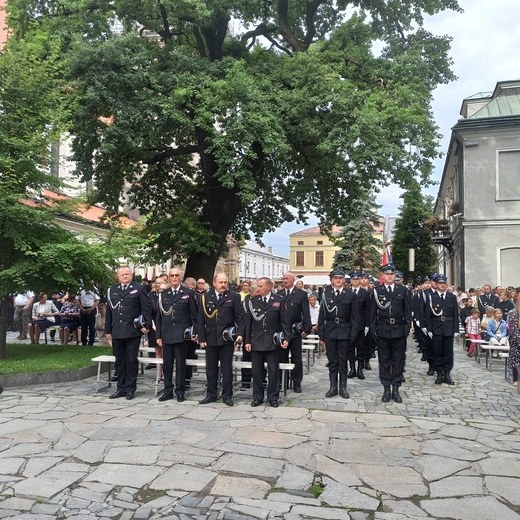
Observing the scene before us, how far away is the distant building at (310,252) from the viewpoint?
310 ft

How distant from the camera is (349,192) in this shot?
2133cm

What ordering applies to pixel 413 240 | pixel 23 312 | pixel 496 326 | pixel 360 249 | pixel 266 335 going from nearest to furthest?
1. pixel 266 335
2. pixel 496 326
3. pixel 23 312
4. pixel 413 240
5. pixel 360 249

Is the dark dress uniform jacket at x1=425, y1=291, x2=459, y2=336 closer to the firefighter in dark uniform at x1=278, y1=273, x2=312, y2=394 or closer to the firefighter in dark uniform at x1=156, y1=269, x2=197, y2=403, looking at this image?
the firefighter in dark uniform at x1=278, y1=273, x2=312, y2=394

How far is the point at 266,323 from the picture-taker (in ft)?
27.8

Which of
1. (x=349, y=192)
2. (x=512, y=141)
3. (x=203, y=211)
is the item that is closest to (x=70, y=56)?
(x=203, y=211)

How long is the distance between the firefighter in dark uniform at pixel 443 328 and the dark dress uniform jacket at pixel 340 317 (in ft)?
8.10

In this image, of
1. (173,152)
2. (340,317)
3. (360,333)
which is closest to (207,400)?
(340,317)

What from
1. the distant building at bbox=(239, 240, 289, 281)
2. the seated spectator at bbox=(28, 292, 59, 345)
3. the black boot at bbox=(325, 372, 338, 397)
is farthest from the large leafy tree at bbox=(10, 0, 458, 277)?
the distant building at bbox=(239, 240, 289, 281)

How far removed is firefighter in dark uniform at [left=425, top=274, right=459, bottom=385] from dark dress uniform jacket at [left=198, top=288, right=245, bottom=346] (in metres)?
4.11

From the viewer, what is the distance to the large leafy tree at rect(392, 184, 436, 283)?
149 ft

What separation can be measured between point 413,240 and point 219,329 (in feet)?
137

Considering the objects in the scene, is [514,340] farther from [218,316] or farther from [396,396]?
[218,316]

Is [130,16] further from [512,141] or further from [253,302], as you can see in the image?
[512,141]

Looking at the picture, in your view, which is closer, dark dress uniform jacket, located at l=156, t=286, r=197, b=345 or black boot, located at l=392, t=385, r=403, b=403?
black boot, located at l=392, t=385, r=403, b=403
